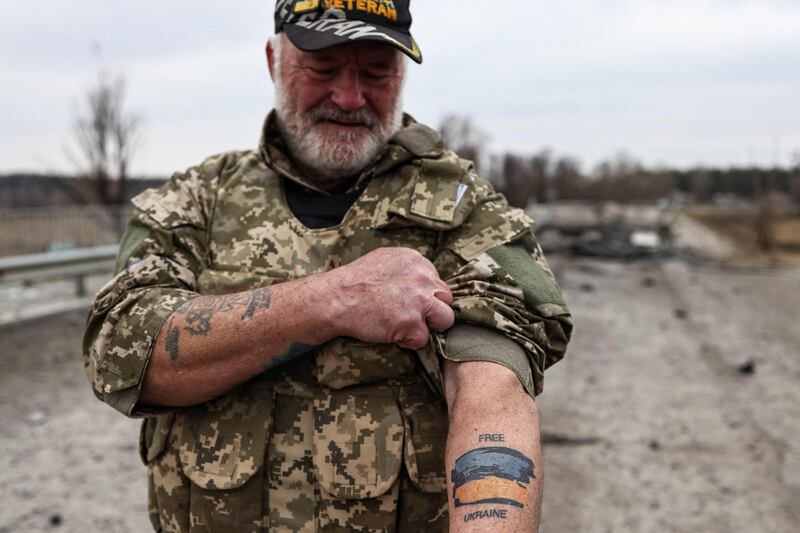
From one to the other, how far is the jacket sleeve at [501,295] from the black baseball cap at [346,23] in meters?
0.43

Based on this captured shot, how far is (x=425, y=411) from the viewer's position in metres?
1.74

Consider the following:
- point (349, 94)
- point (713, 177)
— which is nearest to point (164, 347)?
point (349, 94)

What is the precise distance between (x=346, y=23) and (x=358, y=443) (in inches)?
40.8

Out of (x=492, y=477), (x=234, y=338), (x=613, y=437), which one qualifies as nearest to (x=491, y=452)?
(x=492, y=477)

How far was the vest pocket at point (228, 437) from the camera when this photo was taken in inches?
67.8

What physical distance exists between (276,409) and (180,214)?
0.56 meters

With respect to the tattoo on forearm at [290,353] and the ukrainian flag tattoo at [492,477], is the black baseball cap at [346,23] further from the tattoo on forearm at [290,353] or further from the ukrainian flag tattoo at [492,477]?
the ukrainian flag tattoo at [492,477]

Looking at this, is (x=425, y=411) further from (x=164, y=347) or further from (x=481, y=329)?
(x=164, y=347)

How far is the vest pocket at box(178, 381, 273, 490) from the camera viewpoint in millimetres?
1723

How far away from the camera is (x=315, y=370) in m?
1.74

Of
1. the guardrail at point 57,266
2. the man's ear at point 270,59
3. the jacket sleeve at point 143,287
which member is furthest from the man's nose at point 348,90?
the guardrail at point 57,266

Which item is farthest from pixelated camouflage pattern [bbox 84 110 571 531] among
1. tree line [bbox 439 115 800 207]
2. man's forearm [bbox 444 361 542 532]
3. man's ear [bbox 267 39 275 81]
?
tree line [bbox 439 115 800 207]

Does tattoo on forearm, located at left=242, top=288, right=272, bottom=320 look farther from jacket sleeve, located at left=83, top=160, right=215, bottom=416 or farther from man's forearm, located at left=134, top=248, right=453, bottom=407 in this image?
jacket sleeve, located at left=83, top=160, right=215, bottom=416

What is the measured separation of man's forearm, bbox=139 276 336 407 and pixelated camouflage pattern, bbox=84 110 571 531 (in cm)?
5
